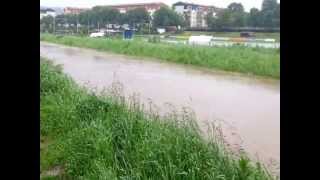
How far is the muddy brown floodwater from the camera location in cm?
418

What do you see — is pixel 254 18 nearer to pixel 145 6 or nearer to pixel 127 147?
pixel 145 6

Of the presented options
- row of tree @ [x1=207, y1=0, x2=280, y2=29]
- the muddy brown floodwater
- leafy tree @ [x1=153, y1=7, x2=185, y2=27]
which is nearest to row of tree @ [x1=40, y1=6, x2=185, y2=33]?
leafy tree @ [x1=153, y1=7, x2=185, y2=27]

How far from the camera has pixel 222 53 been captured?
23.8 feet

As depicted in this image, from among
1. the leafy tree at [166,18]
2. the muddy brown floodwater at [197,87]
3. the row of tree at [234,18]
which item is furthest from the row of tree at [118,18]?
the muddy brown floodwater at [197,87]

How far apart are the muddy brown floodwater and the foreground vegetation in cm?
63

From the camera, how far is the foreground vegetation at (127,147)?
7.79ft

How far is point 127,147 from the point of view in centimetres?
289

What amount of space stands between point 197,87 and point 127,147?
12.3ft

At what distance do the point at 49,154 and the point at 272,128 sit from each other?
212cm

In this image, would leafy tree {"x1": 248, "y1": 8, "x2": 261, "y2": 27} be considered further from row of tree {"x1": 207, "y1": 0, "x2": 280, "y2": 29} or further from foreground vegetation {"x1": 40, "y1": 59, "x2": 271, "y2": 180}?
foreground vegetation {"x1": 40, "y1": 59, "x2": 271, "y2": 180}

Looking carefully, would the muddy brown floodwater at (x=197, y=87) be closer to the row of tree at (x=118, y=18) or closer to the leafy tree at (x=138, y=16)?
the row of tree at (x=118, y=18)
